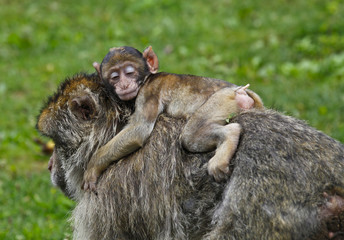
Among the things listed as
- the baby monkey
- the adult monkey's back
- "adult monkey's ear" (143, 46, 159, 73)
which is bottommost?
the adult monkey's back

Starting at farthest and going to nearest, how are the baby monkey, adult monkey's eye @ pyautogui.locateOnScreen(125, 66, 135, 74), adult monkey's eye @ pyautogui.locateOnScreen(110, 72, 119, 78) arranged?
adult monkey's eye @ pyautogui.locateOnScreen(125, 66, 135, 74) < adult monkey's eye @ pyautogui.locateOnScreen(110, 72, 119, 78) < the baby monkey

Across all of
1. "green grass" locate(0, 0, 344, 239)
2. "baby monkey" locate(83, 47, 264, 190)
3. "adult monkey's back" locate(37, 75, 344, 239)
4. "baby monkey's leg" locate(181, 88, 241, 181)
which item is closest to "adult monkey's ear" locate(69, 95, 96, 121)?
"adult monkey's back" locate(37, 75, 344, 239)

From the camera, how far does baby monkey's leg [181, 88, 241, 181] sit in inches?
178

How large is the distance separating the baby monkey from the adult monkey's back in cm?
9

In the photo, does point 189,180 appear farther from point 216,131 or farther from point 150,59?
point 150,59

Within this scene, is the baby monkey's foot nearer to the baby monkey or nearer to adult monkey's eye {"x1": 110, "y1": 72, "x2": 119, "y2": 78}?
the baby monkey

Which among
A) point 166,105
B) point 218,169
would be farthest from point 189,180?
point 166,105

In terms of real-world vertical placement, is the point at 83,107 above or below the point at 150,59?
below

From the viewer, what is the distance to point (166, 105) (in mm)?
5367

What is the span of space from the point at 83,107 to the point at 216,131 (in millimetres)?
1324

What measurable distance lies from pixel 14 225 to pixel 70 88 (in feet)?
7.89

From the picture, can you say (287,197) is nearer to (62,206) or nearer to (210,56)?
(62,206)

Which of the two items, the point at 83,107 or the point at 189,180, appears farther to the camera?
the point at 83,107

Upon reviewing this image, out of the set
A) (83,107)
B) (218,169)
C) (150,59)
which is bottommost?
(218,169)
